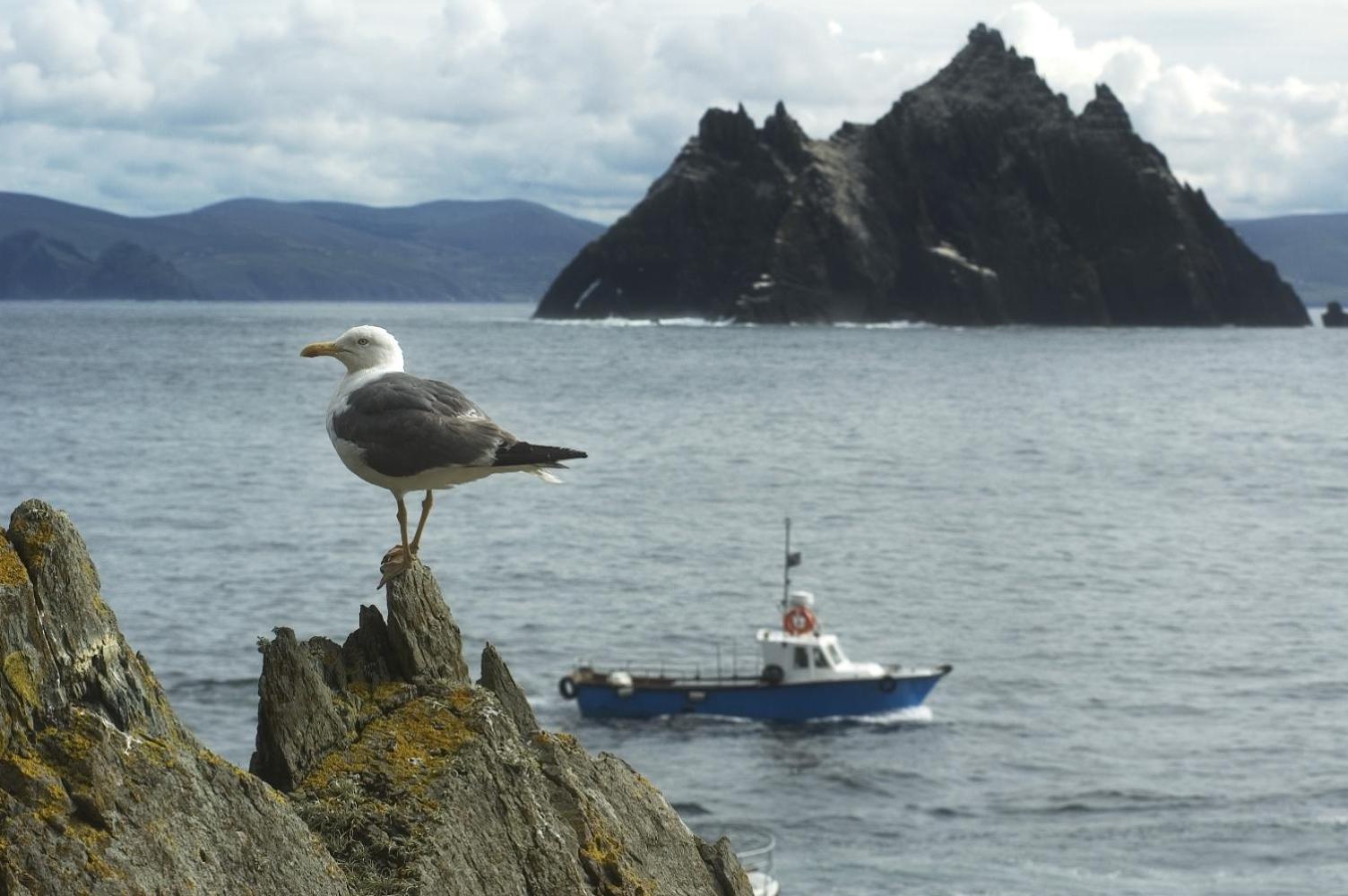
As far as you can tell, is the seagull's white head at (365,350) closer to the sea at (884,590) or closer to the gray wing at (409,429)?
the gray wing at (409,429)

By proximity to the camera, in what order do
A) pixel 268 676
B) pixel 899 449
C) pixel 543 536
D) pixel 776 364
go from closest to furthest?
1. pixel 268 676
2. pixel 543 536
3. pixel 899 449
4. pixel 776 364

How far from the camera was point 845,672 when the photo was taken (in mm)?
43281

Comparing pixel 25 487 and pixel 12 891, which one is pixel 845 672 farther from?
pixel 25 487

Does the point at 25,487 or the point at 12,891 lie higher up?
the point at 12,891

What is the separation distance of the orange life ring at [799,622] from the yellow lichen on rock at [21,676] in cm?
3835

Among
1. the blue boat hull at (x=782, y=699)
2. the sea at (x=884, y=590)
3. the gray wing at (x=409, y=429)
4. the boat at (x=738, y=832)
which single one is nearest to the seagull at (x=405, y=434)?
the gray wing at (x=409, y=429)

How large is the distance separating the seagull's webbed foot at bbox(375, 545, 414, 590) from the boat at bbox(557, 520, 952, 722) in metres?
33.2

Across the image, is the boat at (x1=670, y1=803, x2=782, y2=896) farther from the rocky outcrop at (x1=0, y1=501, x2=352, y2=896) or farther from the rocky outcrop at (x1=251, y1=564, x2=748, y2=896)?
the rocky outcrop at (x1=0, y1=501, x2=352, y2=896)

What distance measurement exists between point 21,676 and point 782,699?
124 ft

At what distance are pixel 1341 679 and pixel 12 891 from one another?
46.7 meters

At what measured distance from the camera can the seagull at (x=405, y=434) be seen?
8.55 meters

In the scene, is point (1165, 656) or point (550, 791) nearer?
point (550, 791)

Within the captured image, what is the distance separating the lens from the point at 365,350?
8953 millimetres

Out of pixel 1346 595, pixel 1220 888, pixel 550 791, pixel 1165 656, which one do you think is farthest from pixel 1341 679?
pixel 550 791
